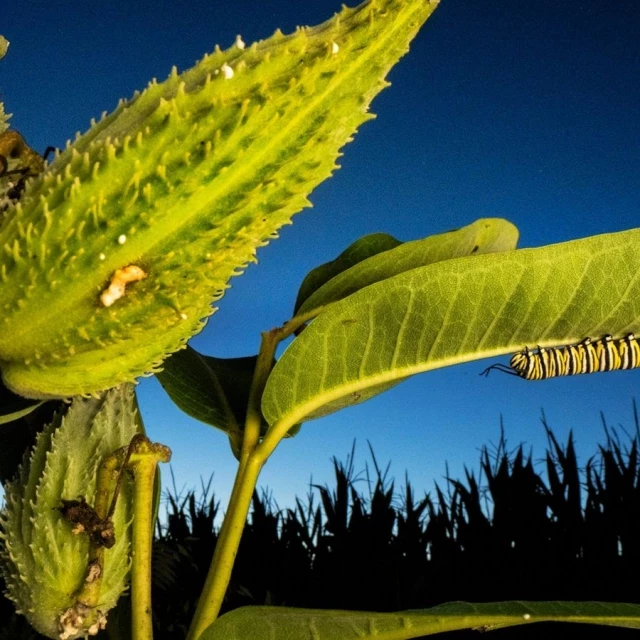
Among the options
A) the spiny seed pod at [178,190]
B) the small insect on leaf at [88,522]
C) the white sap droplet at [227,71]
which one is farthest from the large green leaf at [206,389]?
the white sap droplet at [227,71]

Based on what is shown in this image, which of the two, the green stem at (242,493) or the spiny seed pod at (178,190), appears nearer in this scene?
the spiny seed pod at (178,190)

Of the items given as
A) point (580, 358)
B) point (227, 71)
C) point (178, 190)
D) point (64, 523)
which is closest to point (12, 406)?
point (64, 523)

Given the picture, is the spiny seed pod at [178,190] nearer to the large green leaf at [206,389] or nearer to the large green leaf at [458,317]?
the large green leaf at [458,317]

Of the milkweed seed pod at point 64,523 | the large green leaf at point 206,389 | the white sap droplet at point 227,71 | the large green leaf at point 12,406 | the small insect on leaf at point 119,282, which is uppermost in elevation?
the white sap droplet at point 227,71

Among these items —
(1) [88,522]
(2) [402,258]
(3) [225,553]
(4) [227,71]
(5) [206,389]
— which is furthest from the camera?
(5) [206,389]

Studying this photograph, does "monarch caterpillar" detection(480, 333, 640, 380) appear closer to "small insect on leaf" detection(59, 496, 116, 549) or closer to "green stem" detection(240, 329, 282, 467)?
"green stem" detection(240, 329, 282, 467)

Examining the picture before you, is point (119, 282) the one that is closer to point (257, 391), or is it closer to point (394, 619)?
point (257, 391)

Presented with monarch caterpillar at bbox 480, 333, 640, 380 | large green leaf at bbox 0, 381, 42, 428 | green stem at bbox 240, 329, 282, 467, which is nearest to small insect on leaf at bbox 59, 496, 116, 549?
large green leaf at bbox 0, 381, 42, 428
